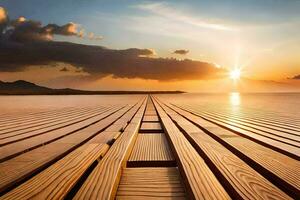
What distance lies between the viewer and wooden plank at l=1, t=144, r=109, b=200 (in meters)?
1.25

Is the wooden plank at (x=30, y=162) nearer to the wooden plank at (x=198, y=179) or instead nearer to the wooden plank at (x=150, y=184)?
the wooden plank at (x=150, y=184)

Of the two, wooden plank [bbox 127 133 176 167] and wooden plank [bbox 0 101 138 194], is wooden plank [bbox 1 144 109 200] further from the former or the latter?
wooden plank [bbox 127 133 176 167]

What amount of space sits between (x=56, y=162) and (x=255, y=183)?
1.31 metres

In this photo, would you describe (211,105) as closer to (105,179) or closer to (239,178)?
(239,178)

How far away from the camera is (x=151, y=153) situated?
91.0 inches

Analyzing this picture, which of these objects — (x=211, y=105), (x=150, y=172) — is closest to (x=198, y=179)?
(x=150, y=172)

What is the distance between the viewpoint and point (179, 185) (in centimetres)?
157

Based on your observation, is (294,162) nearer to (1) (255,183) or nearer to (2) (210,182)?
(1) (255,183)

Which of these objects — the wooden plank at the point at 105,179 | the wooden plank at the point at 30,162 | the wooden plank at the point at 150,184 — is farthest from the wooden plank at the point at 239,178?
the wooden plank at the point at 30,162

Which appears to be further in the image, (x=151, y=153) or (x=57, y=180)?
(x=151, y=153)

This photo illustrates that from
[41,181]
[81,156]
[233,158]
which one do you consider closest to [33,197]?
[41,181]

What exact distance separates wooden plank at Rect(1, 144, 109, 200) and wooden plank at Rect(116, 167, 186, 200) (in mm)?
268

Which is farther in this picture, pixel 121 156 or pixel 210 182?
pixel 121 156

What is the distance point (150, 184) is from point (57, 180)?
54cm
